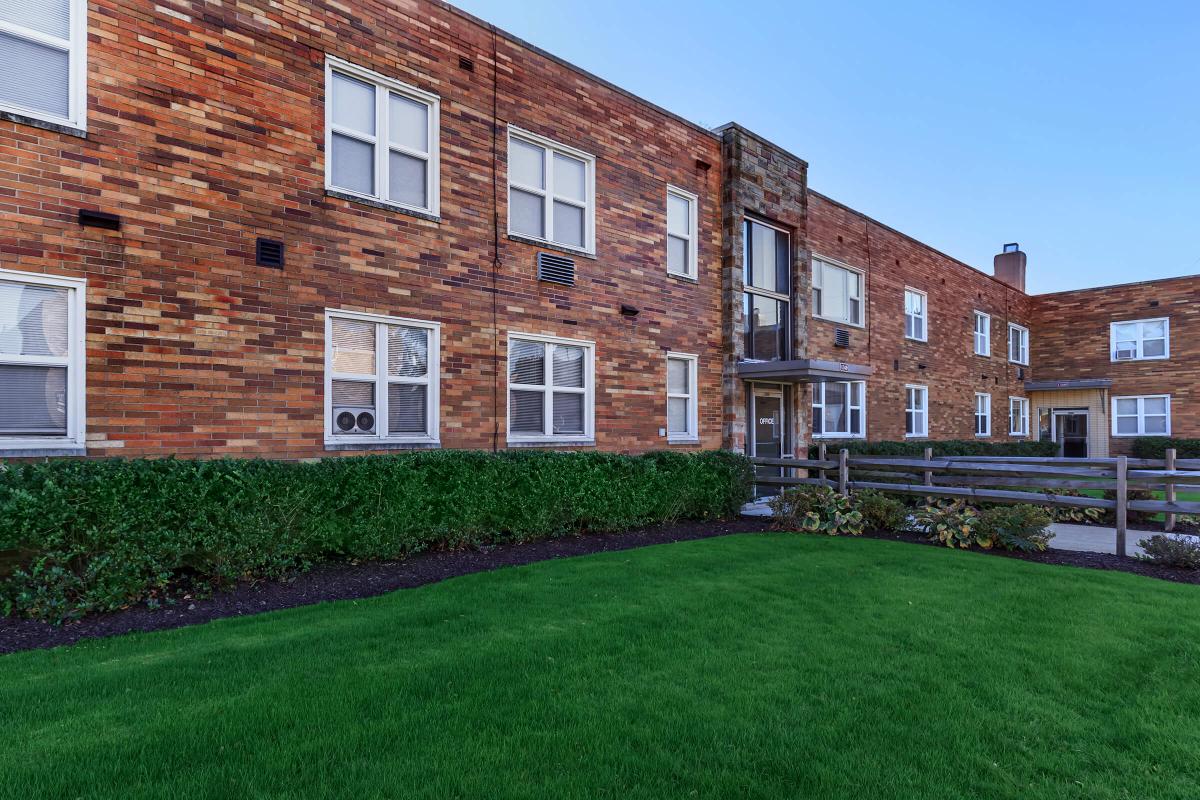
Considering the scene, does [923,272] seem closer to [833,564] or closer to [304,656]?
[833,564]

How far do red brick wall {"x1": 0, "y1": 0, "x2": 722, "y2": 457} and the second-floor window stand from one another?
4557 mm

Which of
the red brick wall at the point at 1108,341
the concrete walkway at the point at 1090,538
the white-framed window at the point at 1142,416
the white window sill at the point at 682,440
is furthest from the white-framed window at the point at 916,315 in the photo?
the white-framed window at the point at 1142,416

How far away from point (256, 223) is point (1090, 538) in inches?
477

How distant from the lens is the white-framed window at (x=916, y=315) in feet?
61.2

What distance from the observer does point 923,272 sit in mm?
19328

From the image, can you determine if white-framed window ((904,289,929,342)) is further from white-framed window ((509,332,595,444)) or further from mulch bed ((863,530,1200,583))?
white-framed window ((509,332,595,444))

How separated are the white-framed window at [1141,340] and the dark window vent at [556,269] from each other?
81.4ft

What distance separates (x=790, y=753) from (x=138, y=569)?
Result: 17.7 ft

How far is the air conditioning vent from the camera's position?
779cm

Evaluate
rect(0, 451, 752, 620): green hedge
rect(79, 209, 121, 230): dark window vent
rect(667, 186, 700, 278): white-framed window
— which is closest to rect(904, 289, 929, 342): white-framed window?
rect(667, 186, 700, 278): white-framed window

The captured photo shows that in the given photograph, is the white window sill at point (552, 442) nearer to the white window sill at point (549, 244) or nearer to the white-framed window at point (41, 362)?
the white window sill at point (549, 244)

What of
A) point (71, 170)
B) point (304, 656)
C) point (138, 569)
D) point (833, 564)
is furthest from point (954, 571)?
point (71, 170)

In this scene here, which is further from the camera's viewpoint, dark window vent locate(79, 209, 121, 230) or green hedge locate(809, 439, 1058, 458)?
green hedge locate(809, 439, 1058, 458)

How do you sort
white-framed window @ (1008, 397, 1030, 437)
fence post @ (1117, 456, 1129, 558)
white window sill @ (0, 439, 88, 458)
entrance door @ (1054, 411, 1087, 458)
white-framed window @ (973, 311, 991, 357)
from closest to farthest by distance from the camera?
white window sill @ (0, 439, 88, 458) → fence post @ (1117, 456, 1129, 558) → white-framed window @ (973, 311, 991, 357) → white-framed window @ (1008, 397, 1030, 437) → entrance door @ (1054, 411, 1087, 458)
